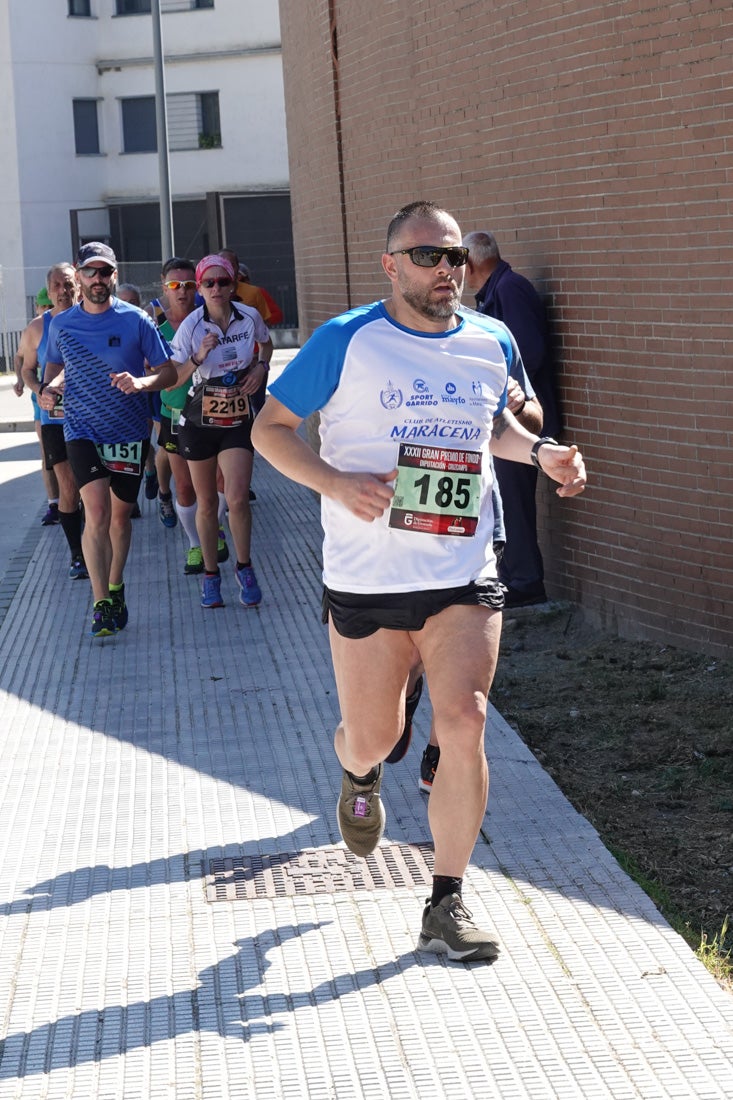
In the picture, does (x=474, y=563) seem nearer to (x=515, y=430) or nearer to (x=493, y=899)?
(x=515, y=430)

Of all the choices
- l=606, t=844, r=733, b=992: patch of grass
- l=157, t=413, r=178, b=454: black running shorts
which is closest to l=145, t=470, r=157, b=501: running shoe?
l=157, t=413, r=178, b=454: black running shorts

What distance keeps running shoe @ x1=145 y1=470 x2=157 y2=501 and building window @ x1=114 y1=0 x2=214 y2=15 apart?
112 feet

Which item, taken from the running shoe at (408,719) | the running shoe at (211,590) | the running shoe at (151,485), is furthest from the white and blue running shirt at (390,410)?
the running shoe at (151,485)

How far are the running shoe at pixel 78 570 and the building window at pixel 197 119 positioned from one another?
123 ft

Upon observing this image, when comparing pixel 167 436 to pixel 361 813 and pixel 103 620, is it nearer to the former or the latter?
pixel 103 620

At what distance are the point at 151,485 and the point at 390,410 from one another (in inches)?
413

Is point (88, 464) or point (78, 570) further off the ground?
point (88, 464)

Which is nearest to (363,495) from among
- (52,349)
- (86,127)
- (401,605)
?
(401,605)

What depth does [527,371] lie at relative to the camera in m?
8.95

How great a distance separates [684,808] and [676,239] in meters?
2.98

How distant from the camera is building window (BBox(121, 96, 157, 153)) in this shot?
47406mm

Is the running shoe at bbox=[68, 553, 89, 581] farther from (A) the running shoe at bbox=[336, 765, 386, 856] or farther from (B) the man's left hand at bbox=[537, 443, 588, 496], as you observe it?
(B) the man's left hand at bbox=[537, 443, 588, 496]

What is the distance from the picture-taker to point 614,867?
516 cm

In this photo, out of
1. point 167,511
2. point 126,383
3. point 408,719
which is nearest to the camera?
point 408,719
